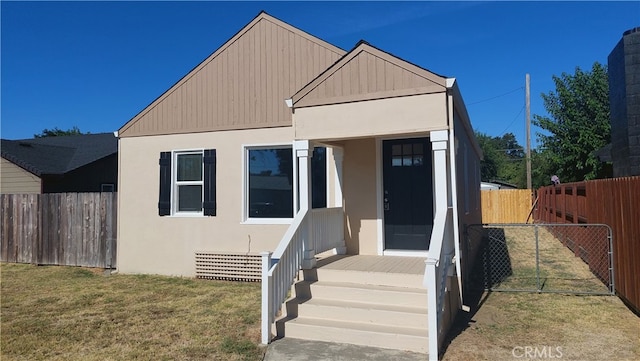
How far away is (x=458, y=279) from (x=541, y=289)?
6.87 ft

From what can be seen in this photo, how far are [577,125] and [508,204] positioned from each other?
4.85 m

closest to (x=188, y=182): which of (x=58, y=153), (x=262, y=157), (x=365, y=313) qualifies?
(x=262, y=157)

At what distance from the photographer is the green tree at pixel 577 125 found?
61.9 feet

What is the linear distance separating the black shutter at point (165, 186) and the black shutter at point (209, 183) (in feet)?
2.99

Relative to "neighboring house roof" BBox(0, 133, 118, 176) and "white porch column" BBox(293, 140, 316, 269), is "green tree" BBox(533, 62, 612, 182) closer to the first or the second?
"white porch column" BBox(293, 140, 316, 269)

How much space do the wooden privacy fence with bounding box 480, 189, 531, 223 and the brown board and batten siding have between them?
15.2 m

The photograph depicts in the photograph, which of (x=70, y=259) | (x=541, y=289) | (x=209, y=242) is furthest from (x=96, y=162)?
(x=541, y=289)

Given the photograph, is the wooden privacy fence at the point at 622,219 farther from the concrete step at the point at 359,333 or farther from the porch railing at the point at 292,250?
the porch railing at the point at 292,250

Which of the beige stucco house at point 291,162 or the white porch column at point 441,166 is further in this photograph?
the beige stucco house at point 291,162

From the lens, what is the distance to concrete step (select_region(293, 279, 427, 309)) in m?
4.99

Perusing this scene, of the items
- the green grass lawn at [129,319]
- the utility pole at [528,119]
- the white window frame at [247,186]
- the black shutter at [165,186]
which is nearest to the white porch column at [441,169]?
the green grass lawn at [129,319]

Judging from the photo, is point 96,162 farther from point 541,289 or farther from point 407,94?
point 541,289

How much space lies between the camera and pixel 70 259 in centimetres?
1017

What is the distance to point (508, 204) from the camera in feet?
67.2
